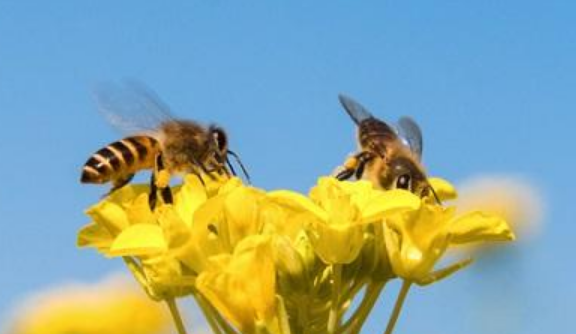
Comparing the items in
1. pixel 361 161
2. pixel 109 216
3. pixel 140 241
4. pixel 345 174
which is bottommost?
pixel 140 241

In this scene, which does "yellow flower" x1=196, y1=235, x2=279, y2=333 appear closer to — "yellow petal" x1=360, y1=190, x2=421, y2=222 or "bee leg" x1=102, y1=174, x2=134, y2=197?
"yellow petal" x1=360, y1=190, x2=421, y2=222

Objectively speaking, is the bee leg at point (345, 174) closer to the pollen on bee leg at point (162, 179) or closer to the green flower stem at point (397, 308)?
the pollen on bee leg at point (162, 179)

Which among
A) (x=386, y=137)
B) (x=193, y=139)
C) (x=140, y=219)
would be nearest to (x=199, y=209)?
(x=140, y=219)

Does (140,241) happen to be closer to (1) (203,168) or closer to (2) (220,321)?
(2) (220,321)

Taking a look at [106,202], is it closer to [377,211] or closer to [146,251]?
[146,251]

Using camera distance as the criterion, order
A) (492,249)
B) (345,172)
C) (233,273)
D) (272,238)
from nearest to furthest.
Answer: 1. (233,273)
2. (272,238)
3. (345,172)
4. (492,249)

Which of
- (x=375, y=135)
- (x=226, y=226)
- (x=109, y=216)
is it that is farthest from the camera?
(x=375, y=135)

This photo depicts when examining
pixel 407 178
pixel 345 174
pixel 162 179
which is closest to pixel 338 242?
pixel 162 179
